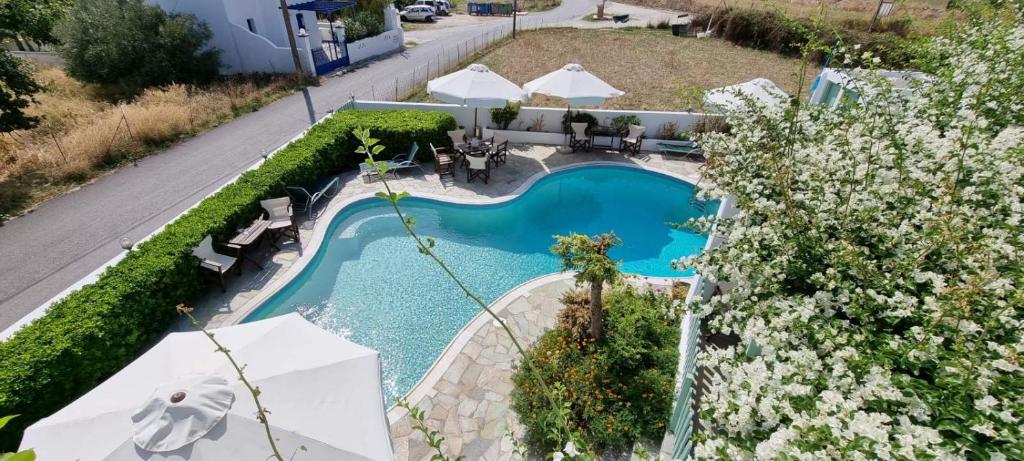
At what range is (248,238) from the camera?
9930 millimetres

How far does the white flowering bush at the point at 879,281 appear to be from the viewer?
8.72 ft

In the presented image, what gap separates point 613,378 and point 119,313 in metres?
8.77

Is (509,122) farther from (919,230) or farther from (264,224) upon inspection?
(919,230)

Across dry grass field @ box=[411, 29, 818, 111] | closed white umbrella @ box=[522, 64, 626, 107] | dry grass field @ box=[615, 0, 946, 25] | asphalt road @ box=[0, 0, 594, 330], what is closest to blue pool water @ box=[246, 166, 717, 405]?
closed white umbrella @ box=[522, 64, 626, 107]

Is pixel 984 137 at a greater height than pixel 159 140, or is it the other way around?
pixel 984 137

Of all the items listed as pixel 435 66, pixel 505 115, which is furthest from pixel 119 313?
pixel 435 66

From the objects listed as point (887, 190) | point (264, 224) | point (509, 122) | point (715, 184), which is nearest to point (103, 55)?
point (264, 224)

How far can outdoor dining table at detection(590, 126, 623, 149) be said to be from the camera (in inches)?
638

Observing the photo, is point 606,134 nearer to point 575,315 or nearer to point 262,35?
point 575,315

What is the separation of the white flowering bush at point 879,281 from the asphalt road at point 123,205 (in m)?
13.0

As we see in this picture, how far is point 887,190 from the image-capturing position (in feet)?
13.3

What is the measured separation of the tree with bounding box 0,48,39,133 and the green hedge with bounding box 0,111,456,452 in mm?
9408

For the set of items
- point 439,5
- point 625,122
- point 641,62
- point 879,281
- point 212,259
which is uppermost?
point 439,5

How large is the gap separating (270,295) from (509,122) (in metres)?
11.0
